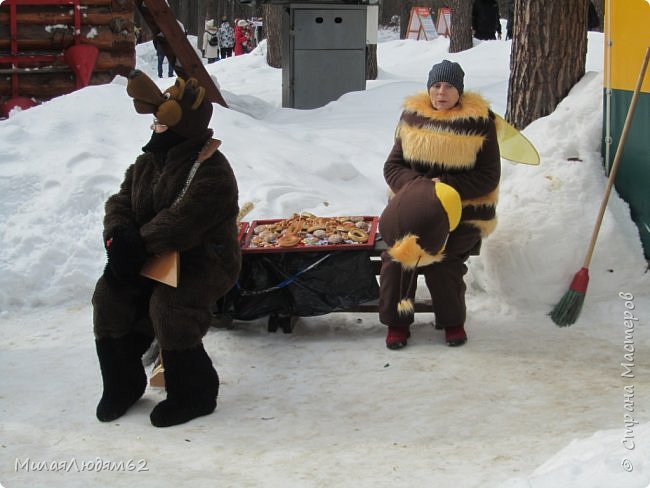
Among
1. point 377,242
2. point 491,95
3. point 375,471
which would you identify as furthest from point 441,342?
point 491,95

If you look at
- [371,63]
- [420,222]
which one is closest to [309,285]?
[420,222]

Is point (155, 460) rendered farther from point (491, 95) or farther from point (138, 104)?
point (491, 95)

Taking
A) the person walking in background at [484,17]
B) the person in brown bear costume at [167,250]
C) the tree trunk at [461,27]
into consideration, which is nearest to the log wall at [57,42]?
the person in brown bear costume at [167,250]

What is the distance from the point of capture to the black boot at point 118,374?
4691 millimetres

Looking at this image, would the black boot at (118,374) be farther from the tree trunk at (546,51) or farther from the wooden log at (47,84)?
the wooden log at (47,84)

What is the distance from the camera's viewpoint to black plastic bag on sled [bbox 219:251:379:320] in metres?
5.84

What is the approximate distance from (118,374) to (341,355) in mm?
1421

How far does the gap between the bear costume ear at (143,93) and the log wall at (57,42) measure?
25.5 feet

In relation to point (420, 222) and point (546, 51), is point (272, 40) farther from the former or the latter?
point (420, 222)

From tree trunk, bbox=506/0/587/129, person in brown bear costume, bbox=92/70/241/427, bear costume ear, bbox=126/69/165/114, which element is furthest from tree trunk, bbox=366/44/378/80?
bear costume ear, bbox=126/69/165/114

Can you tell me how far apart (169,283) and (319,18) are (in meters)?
9.01

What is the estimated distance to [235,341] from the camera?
587 cm

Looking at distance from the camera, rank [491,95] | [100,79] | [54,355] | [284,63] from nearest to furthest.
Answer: [54,355] < [491,95] < [100,79] < [284,63]

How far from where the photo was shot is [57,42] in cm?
1197
